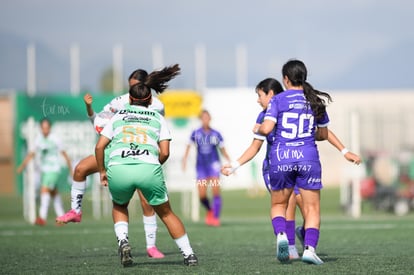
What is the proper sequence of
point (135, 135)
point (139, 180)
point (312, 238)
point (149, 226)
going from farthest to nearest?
point (149, 226)
point (312, 238)
point (135, 135)
point (139, 180)

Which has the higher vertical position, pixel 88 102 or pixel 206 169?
pixel 88 102

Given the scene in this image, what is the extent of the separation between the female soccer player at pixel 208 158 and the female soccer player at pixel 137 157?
968 centimetres

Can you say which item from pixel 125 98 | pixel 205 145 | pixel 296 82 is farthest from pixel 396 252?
pixel 205 145

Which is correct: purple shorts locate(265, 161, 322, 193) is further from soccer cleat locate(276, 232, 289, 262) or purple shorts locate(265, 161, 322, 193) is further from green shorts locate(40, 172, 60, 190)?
A: green shorts locate(40, 172, 60, 190)

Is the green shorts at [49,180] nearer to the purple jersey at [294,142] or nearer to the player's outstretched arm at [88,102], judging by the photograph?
the player's outstretched arm at [88,102]

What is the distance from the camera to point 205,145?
20734mm

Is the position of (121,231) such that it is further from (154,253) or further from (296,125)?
(296,125)

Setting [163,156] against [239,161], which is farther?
[239,161]

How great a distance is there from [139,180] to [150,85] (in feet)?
4.62

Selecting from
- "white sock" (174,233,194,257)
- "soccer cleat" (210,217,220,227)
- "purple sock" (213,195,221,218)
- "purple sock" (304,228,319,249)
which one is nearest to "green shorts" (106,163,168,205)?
"white sock" (174,233,194,257)

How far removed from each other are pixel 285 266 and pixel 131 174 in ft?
6.24

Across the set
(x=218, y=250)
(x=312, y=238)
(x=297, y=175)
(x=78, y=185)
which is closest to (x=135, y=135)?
(x=297, y=175)

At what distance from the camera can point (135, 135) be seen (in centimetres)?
960

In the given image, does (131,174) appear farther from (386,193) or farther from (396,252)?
(386,193)
